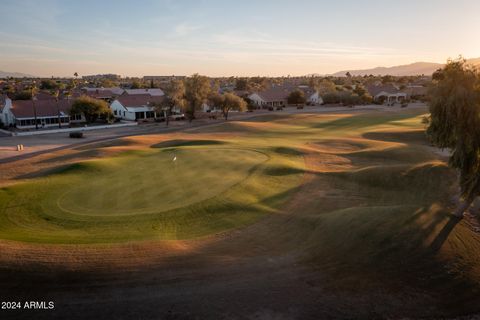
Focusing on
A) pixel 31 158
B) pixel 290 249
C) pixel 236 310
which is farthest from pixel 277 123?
pixel 236 310

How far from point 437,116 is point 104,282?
2017 cm

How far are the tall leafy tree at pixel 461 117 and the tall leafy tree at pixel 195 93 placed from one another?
64.1 metres

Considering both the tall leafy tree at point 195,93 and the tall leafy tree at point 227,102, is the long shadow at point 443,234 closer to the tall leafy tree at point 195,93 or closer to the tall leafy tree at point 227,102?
the tall leafy tree at point 195,93

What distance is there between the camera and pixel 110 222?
20062 millimetres

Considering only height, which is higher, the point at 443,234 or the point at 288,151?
the point at 288,151

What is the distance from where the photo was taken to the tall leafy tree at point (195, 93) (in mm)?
82062

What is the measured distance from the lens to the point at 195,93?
8256 cm

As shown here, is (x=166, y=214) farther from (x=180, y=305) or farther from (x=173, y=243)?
(x=180, y=305)

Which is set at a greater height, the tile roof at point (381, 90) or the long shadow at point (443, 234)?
the tile roof at point (381, 90)

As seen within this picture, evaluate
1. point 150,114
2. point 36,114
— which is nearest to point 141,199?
point 36,114

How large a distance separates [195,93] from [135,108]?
14.1m

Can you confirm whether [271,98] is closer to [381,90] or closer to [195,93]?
[195,93]

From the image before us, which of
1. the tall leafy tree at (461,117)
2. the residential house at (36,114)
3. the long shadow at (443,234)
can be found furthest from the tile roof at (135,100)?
the long shadow at (443,234)

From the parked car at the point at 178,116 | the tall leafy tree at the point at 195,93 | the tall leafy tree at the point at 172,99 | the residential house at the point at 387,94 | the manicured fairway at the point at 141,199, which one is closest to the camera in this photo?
the manicured fairway at the point at 141,199
